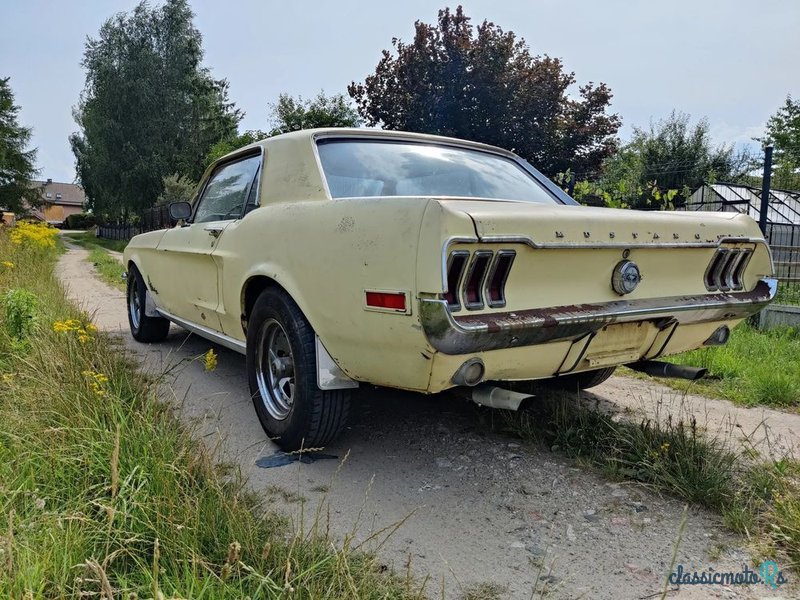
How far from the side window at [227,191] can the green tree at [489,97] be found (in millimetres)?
14426

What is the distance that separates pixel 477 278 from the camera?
227 centimetres

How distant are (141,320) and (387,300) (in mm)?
4258

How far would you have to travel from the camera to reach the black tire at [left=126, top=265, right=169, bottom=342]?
5.70 meters

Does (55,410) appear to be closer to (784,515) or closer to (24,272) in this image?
(784,515)

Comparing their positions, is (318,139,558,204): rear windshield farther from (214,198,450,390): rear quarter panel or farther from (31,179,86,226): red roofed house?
(31,179,86,226): red roofed house

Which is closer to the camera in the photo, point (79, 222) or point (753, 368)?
point (753, 368)

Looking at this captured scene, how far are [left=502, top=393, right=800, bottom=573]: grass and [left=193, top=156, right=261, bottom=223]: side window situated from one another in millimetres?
2211

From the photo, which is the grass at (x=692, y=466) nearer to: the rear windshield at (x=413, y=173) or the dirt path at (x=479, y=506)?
the dirt path at (x=479, y=506)

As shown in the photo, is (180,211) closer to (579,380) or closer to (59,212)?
(579,380)

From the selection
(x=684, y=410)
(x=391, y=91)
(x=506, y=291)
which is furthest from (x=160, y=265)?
(x=391, y=91)

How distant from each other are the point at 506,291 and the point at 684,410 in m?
2.26

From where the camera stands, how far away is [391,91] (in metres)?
19.5

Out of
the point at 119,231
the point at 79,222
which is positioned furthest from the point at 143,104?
the point at 79,222

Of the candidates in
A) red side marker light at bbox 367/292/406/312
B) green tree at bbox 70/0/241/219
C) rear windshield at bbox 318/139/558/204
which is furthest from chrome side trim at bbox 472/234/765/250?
green tree at bbox 70/0/241/219
